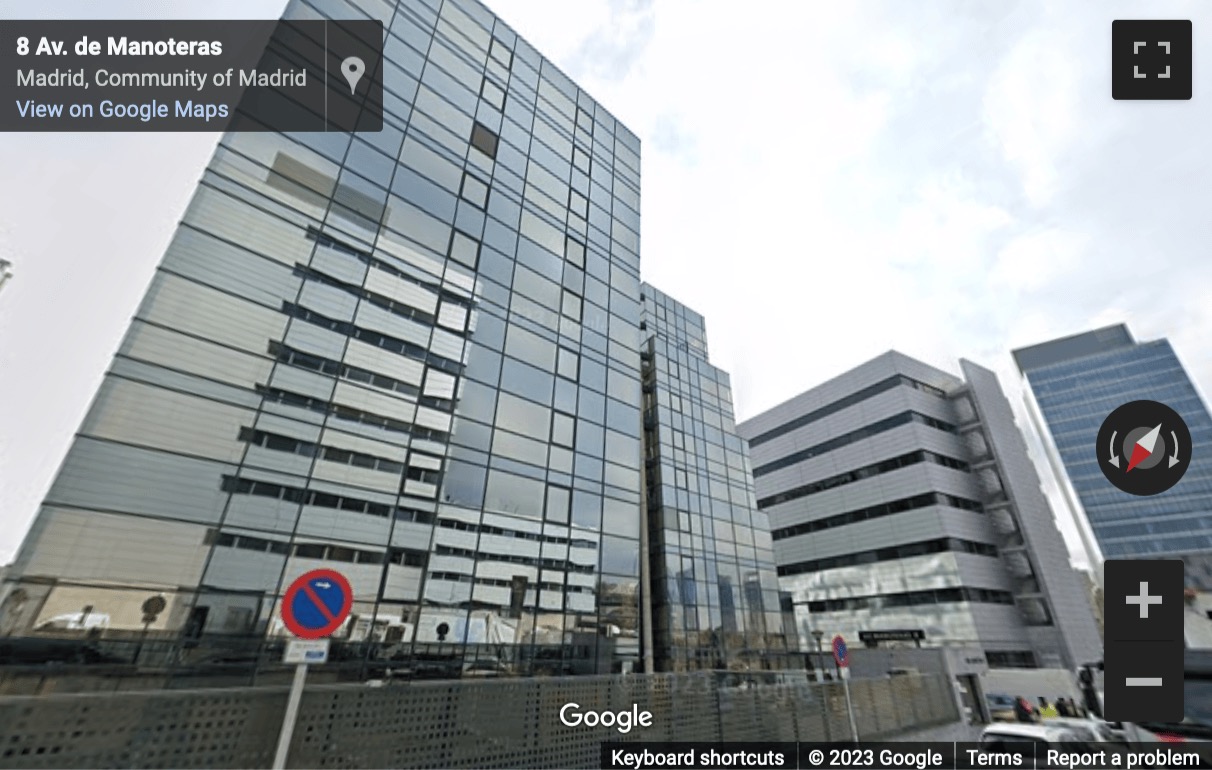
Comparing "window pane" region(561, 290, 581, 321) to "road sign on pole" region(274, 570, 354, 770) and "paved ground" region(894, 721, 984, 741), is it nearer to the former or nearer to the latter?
"road sign on pole" region(274, 570, 354, 770)

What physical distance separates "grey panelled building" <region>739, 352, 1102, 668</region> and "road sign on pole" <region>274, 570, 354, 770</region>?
126 feet

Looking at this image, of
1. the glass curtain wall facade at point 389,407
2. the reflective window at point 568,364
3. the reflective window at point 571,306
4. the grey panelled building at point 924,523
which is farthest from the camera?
the grey panelled building at point 924,523

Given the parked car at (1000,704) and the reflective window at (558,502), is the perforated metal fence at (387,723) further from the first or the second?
the parked car at (1000,704)

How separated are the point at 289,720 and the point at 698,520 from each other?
2279cm

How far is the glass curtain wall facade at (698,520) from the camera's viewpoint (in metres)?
22.0

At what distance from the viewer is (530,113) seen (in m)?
17.7

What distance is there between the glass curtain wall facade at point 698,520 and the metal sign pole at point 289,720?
17277 mm

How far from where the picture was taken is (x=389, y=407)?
11.0m

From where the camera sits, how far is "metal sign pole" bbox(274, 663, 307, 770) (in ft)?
17.0

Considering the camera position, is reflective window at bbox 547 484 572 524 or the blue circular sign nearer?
the blue circular sign

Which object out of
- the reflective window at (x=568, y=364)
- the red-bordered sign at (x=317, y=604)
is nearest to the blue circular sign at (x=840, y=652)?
the reflective window at (x=568, y=364)

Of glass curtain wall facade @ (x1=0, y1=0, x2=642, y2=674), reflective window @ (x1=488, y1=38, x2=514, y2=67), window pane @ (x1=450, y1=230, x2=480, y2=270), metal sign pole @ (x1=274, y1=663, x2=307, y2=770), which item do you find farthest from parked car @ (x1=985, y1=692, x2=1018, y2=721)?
reflective window @ (x1=488, y1=38, x2=514, y2=67)

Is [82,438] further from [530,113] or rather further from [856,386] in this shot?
[856,386]

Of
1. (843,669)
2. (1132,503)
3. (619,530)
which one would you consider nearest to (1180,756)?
(843,669)
